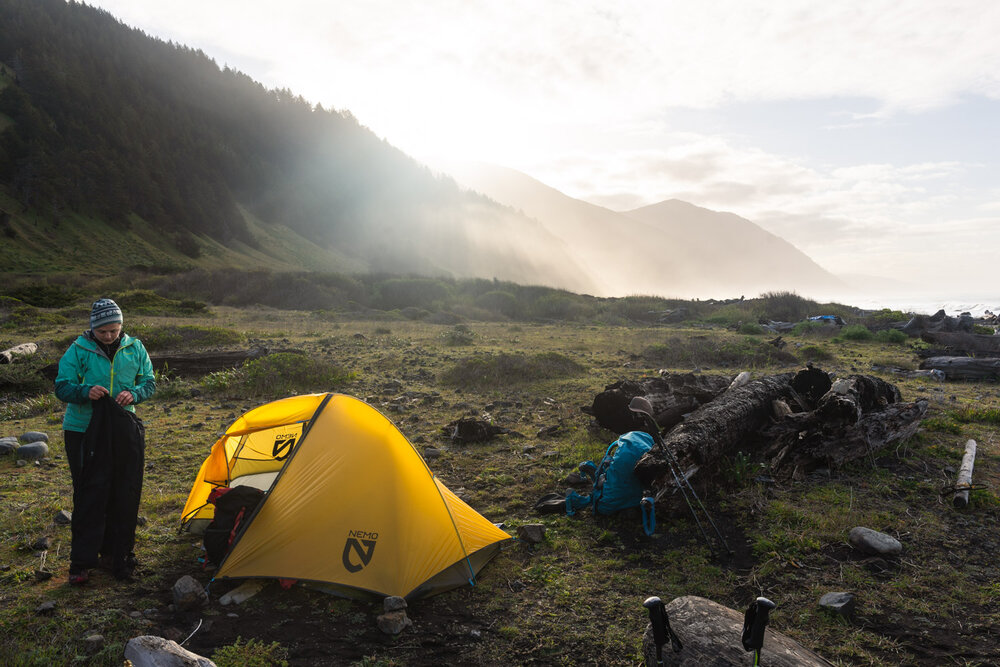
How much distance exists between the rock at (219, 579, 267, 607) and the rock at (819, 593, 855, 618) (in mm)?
4445

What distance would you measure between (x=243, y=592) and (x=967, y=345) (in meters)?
20.7

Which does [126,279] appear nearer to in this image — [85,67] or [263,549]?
[263,549]

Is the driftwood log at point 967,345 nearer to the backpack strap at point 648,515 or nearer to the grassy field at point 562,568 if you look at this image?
the grassy field at point 562,568

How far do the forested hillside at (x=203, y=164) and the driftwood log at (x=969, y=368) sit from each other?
59425mm

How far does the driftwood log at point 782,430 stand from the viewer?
586 centimetres

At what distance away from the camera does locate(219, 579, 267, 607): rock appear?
4264 mm

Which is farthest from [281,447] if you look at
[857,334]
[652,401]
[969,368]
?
[857,334]

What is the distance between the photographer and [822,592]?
4176 mm

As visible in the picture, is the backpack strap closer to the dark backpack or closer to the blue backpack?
the blue backpack

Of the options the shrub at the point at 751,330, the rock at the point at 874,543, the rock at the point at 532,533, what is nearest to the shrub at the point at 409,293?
the shrub at the point at 751,330

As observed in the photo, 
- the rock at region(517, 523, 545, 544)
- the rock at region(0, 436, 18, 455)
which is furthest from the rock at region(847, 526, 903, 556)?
the rock at region(0, 436, 18, 455)

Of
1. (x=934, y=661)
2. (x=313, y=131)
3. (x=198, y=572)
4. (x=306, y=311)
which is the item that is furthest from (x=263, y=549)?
(x=313, y=131)

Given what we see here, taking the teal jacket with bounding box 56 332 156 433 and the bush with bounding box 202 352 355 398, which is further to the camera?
the bush with bounding box 202 352 355 398

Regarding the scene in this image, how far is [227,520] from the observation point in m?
4.75
